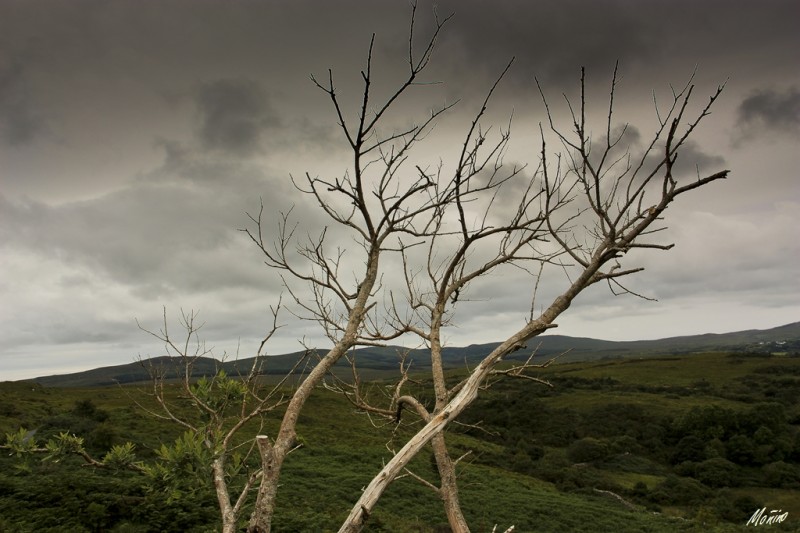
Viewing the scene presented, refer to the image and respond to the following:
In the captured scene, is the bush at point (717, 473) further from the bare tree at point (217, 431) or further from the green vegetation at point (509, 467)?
the bare tree at point (217, 431)

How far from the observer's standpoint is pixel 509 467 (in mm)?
41938

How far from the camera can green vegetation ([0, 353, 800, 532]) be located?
11570 millimetres

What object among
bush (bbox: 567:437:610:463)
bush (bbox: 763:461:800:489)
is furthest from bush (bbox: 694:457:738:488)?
bush (bbox: 567:437:610:463)

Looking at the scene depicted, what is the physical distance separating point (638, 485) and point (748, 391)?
46.3 meters

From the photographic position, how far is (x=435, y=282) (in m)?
6.64

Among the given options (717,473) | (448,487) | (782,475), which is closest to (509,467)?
(717,473)

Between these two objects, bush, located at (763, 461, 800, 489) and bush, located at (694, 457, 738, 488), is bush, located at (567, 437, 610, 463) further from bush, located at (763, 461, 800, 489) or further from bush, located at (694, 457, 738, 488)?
bush, located at (763, 461, 800, 489)

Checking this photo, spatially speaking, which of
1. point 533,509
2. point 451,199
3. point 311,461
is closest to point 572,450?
point 533,509

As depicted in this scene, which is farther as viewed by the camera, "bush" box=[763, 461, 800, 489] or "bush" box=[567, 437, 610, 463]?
"bush" box=[567, 437, 610, 463]

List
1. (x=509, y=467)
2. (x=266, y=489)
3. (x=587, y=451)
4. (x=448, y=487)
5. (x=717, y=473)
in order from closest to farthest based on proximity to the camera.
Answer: (x=266, y=489), (x=448, y=487), (x=717, y=473), (x=509, y=467), (x=587, y=451)

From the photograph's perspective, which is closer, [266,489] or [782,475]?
[266,489]

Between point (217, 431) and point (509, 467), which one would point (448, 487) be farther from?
point (509, 467)

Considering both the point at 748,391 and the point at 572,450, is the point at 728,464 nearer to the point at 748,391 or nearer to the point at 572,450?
the point at 572,450

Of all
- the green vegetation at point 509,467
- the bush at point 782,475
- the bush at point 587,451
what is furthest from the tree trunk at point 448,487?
the bush at point 782,475
